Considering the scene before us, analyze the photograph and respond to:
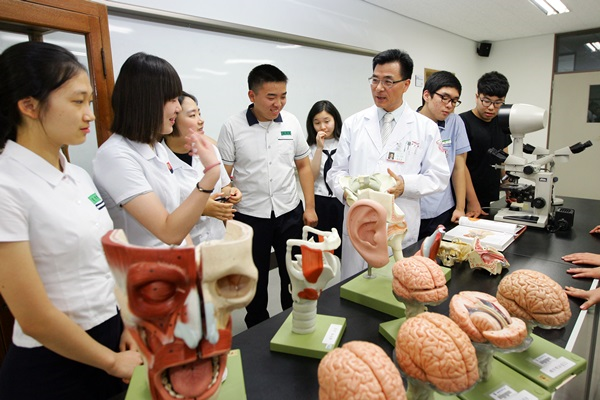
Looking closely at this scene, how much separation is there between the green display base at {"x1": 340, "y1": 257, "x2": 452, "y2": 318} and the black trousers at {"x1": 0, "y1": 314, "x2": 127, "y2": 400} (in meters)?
0.89

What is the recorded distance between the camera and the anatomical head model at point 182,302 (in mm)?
673

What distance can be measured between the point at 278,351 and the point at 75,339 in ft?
1.88

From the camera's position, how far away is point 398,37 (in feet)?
17.8

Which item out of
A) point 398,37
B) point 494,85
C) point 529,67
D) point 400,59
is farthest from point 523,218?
point 529,67

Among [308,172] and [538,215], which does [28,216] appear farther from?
[538,215]

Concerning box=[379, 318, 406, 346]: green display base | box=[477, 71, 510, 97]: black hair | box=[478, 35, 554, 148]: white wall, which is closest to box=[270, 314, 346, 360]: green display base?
box=[379, 318, 406, 346]: green display base

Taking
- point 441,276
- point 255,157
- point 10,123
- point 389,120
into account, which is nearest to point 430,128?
point 389,120

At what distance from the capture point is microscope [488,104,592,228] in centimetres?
235

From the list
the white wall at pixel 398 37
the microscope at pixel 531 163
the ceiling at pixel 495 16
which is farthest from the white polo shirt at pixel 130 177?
the ceiling at pixel 495 16

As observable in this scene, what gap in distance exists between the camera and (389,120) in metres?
2.38

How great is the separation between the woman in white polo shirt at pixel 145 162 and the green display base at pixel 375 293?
2.18ft

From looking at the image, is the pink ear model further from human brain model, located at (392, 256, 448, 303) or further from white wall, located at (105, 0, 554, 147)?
white wall, located at (105, 0, 554, 147)

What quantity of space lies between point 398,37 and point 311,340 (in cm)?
532

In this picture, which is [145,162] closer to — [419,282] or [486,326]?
[419,282]
